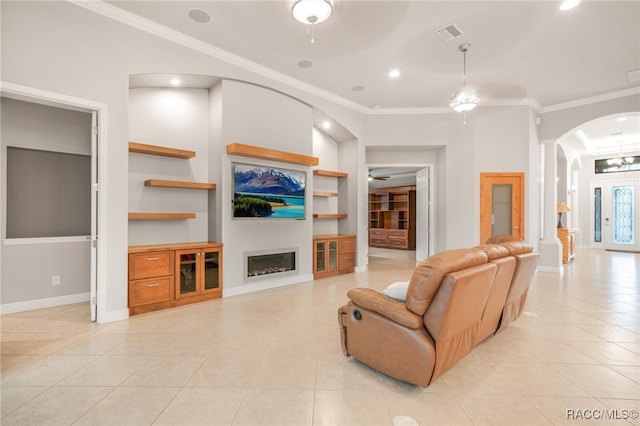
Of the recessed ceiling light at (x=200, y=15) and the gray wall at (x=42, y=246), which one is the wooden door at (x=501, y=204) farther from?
the gray wall at (x=42, y=246)

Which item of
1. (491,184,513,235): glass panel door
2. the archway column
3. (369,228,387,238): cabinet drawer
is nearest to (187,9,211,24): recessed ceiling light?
(491,184,513,235): glass panel door

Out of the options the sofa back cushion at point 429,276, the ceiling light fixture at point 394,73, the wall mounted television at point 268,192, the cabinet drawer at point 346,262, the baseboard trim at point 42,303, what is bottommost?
the baseboard trim at point 42,303

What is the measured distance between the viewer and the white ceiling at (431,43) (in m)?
3.46

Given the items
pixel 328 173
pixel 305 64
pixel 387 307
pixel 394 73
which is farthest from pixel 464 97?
pixel 387 307

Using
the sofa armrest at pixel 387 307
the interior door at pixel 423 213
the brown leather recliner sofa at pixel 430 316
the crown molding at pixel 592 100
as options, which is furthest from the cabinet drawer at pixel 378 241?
the sofa armrest at pixel 387 307

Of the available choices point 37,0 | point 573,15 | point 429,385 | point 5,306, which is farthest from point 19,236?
point 573,15

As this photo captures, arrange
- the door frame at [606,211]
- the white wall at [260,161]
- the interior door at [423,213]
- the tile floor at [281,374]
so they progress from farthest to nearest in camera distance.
Answer: the door frame at [606,211]
the interior door at [423,213]
the white wall at [260,161]
the tile floor at [281,374]

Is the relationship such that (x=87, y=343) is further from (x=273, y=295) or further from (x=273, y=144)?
(x=273, y=144)

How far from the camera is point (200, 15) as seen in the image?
3.57 m

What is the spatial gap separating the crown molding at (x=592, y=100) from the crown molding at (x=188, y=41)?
16.2ft

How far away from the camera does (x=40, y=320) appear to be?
3504 mm

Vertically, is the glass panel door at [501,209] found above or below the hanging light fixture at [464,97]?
below

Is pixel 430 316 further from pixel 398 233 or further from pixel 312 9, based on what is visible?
pixel 398 233

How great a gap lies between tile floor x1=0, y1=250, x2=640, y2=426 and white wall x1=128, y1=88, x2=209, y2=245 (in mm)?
1246
